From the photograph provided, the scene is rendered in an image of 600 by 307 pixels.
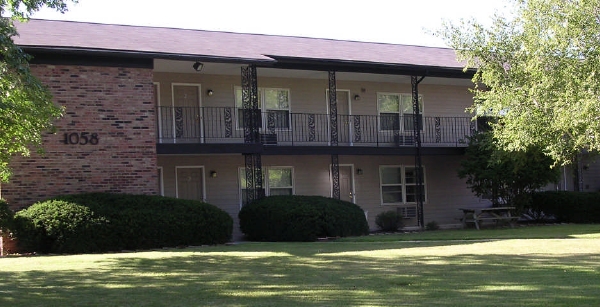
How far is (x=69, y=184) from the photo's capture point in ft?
55.8

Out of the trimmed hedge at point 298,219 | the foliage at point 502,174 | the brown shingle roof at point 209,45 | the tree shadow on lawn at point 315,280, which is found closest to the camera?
the tree shadow on lawn at point 315,280

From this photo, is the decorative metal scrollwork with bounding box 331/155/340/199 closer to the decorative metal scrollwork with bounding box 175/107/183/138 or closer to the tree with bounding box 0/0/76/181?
the decorative metal scrollwork with bounding box 175/107/183/138

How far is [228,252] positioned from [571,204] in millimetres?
14979

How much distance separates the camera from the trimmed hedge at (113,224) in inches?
602

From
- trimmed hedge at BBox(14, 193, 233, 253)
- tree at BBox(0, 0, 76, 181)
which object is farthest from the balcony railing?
tree at BBox(0, 0, 76, 181)

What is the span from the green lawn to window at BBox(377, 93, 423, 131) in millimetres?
9387

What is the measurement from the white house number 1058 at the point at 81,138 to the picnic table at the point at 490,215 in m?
12.0

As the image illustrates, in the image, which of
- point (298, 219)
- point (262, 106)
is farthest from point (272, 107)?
point (298, 219)

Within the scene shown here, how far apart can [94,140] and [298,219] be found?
17.5ft

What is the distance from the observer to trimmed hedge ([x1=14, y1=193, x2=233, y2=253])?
15289 mm

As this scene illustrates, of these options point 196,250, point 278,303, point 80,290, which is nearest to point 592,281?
point 278,303

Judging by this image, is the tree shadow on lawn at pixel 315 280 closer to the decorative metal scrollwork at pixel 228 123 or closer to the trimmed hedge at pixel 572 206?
the decorative metal scrollwork at pixel 228 123

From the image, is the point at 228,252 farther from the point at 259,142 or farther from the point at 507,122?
the point at 507,122

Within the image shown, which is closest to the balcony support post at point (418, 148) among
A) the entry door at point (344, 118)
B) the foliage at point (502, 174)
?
the foliage at point (502, 174)
